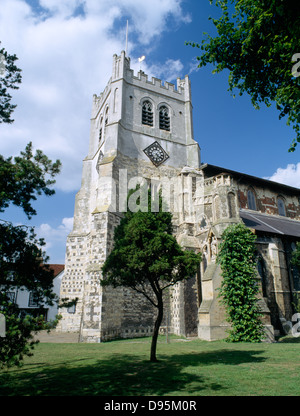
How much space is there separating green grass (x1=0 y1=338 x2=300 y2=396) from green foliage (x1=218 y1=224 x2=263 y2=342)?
3543 millimetres

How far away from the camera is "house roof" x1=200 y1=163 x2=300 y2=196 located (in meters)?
23.7

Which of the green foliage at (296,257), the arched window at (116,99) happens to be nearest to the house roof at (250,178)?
the green foliage at (296,257)

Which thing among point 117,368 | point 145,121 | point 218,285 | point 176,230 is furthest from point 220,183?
point 117,368

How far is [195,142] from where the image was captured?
25.0m

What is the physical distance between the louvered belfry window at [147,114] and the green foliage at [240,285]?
13.5 m

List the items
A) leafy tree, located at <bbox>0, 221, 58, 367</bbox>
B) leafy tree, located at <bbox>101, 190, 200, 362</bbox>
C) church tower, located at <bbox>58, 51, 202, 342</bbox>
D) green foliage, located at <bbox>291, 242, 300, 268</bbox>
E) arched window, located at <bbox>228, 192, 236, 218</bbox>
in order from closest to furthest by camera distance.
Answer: leafy tree, located at <bbox>0, 221, 58, 367</bbox> → leafy tree, located at <bbox>101, 190, 200, 362</bbox> → church tower, located at <bbox>58, 51, 202, 342</bbox> → arched window, located at <bbox>228, 192, 236, 218</bbox> → green foliage, located at <bbox>291, 242, 300, 268</bbox>

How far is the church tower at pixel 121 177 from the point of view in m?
16.0

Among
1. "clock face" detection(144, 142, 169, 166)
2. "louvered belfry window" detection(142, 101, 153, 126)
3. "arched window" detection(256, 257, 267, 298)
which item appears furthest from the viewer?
"louvered belfry window" detection(142, 101, 153, 126)

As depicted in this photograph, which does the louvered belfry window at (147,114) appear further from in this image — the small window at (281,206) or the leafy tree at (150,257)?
the leafy tree at (150,257)

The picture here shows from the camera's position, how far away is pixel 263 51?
24.5 ft

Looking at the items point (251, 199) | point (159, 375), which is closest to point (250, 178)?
point (251, 199)

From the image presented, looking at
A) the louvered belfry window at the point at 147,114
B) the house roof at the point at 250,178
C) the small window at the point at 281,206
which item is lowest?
the small window at the point at 281,206

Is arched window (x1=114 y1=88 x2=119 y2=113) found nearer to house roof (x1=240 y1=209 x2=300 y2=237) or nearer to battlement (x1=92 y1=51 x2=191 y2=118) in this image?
battlement (x1=92 y1=51 x2=191 y2=118)

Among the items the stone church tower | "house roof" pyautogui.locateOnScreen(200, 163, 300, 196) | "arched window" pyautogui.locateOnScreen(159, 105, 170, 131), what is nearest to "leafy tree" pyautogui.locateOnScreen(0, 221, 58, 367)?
the stone church tower
